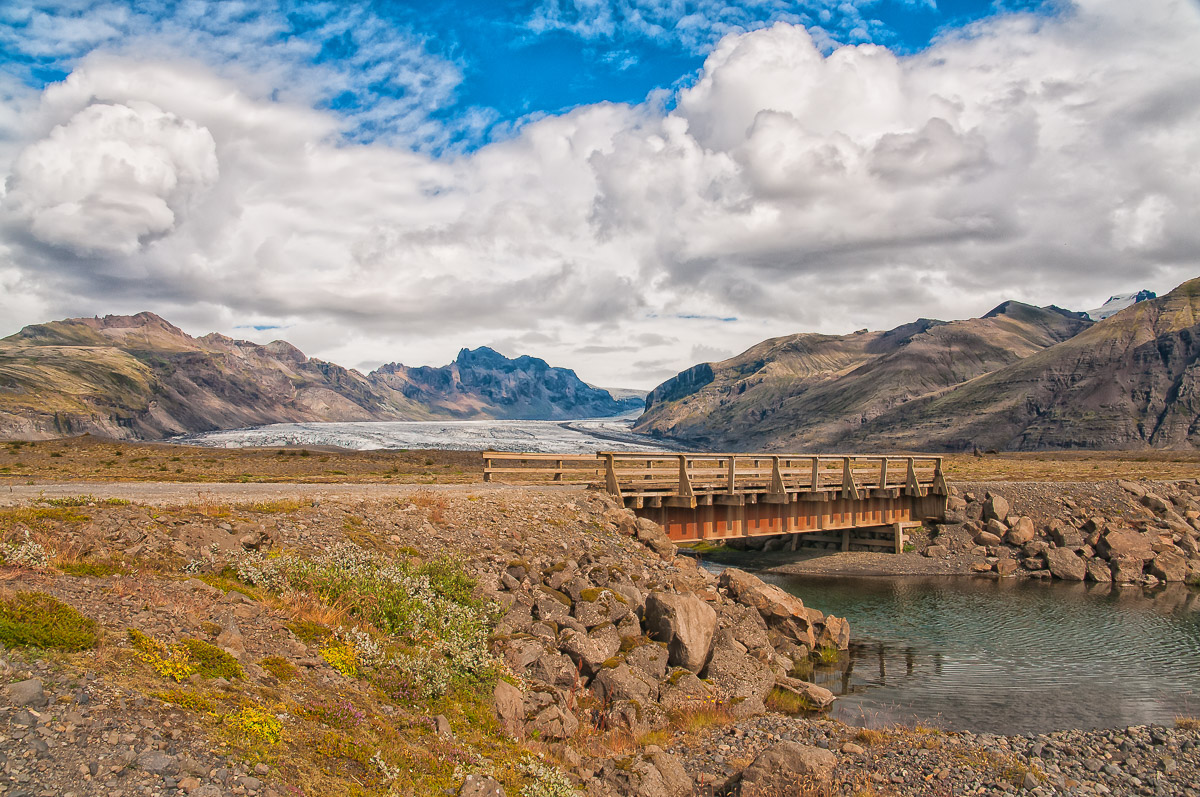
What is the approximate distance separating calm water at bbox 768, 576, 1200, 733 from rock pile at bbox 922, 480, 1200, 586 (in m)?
2.08

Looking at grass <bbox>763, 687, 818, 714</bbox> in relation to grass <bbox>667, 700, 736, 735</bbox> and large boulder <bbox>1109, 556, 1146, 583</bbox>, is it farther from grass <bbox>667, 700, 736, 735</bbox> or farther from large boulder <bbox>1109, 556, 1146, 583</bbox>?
large boulder <bbox>1109, 556, 1146, 583</bbox>

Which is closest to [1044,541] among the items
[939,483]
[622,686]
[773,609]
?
[939,483]

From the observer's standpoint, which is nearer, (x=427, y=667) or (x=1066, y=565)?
(x=427, y=667)

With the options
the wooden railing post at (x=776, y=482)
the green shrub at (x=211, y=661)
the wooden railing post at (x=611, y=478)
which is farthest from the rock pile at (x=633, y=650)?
the wooden railing post at (x=776, y=482)

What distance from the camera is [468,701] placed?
1451cm

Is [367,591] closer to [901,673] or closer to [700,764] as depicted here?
[700,764]

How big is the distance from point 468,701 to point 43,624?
7.64m

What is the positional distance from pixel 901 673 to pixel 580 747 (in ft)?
57.6

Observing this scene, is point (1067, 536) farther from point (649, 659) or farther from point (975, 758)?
point (649, 659)

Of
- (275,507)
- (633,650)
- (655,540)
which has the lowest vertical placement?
(633,650)

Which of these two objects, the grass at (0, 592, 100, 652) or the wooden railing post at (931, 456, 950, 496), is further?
the wooden railing post at (931, 456, 950, 496)

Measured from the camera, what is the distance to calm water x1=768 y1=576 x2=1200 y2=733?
22672 millimetres

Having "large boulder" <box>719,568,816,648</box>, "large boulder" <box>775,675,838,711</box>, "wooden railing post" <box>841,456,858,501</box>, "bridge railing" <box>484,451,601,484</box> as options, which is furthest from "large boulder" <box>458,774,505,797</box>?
"wooden railing post" <box>841,456,858,501</box>

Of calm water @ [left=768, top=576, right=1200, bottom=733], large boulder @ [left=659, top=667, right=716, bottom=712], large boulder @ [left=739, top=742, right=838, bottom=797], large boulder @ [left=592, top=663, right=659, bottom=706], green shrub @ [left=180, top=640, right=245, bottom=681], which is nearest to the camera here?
green shrub @ [left=180, top=640, right=245, bottom=681]
